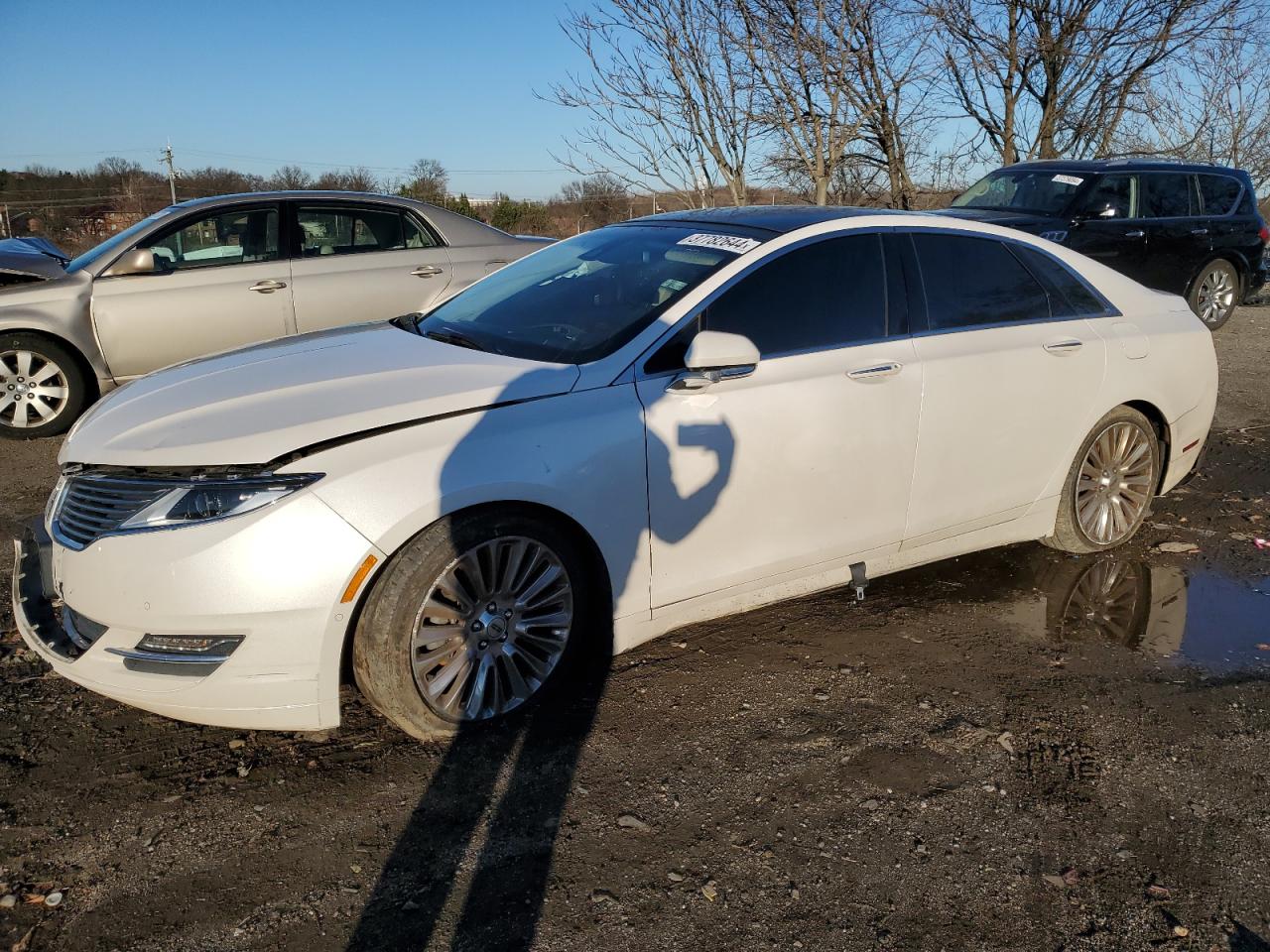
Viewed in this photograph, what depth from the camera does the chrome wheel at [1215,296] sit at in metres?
11.7

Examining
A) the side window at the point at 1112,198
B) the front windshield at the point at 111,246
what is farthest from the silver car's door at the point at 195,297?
the side window at the point at 1112,198

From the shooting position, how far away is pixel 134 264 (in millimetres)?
6754

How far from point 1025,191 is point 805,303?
833 centimetres

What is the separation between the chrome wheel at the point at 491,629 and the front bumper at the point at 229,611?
0.28 metres

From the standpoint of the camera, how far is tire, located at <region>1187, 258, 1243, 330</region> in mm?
11586

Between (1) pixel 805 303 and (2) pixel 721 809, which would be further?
(1) pixel 805 303

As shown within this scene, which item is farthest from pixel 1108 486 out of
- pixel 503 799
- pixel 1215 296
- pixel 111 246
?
pixel 1215 296


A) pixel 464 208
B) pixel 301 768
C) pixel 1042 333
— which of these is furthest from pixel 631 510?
Answer: pixel 464 208

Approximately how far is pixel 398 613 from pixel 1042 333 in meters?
3.03

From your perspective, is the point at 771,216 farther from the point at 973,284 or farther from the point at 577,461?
the point at 577,461

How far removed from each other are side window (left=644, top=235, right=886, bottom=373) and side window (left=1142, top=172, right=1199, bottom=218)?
28.6 feet

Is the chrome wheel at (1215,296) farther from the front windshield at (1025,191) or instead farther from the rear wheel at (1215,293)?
the front windshield at (1025,191)

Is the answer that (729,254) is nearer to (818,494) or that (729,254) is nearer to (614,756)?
(818,494)

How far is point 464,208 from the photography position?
89.1 feet
